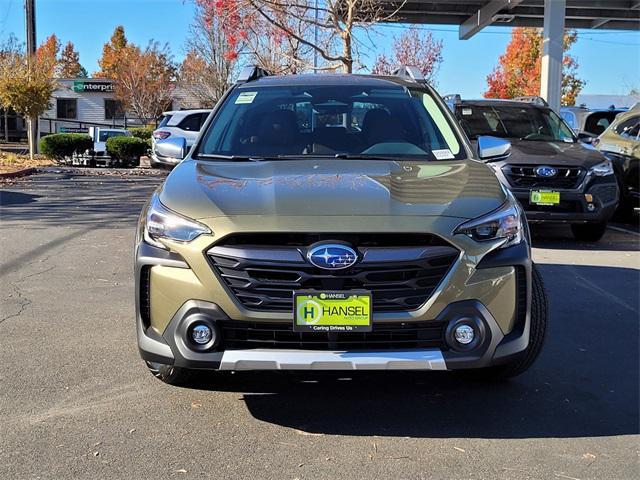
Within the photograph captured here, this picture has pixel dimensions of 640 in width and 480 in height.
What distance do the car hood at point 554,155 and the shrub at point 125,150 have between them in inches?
653

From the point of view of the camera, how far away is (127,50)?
4525cm

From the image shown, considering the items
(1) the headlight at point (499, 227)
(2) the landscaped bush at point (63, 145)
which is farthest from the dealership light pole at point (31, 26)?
(1) the headlight at point (499, 227)

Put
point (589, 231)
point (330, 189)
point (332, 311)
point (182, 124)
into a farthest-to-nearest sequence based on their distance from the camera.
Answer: point (182, 124)
point (589, 231)
point (330, 189)
point (332, 311)

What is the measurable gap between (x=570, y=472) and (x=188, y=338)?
179 cm

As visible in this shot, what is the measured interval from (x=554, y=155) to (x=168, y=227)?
6643 mm

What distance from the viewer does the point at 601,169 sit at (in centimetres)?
877

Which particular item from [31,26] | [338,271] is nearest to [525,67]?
[31,26]

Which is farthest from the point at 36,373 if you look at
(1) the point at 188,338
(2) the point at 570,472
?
(2) the point at 570,472

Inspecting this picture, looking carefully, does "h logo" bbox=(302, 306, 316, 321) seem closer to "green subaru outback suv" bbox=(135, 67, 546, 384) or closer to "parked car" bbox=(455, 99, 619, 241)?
"green subaru outback suv" bbox=(135, 67, 546, 384)

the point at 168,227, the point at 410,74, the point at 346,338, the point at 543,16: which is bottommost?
the point at 346,338

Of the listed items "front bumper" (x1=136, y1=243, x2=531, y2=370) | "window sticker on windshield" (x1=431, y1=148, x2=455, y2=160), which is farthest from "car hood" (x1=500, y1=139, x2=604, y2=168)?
"front bumper" (x1=136, y1=243, x2=531, y2=370)

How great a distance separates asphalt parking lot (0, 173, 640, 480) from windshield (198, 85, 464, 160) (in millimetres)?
1391

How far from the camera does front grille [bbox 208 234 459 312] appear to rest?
321 centimetres

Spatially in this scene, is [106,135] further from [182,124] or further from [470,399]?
[470,399]
